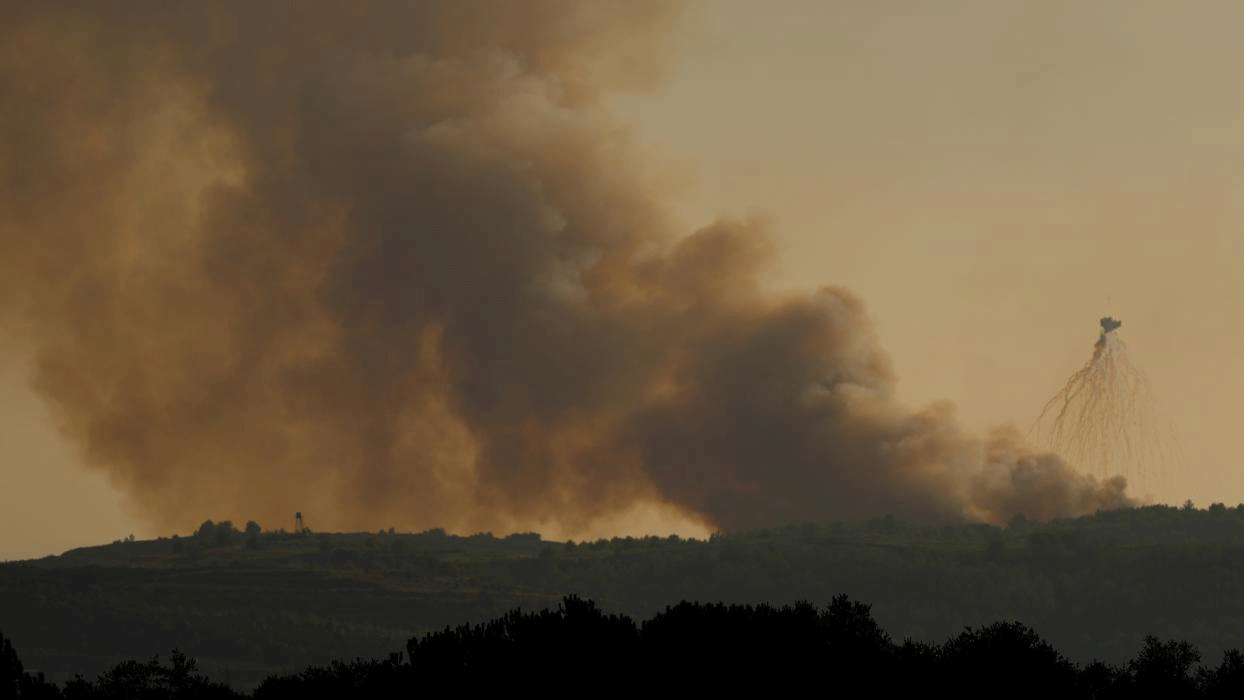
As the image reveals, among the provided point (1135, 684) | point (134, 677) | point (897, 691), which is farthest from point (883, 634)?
point (134, 677)

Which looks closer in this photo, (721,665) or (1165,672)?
(721,665)

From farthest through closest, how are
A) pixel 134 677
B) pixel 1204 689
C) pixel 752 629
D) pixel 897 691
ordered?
pixel 134 677 < pixel 1204 689 < pixel 752 629 < pixel 897 691

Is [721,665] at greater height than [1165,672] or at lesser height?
lesser

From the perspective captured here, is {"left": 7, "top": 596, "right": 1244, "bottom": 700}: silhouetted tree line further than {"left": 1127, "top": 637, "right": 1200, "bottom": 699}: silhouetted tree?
No

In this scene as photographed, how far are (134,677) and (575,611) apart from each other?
44350 mm

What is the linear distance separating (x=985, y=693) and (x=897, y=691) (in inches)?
307

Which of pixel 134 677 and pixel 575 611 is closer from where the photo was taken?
pixel 575 611

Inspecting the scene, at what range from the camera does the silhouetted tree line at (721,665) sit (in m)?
147

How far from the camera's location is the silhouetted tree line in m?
147

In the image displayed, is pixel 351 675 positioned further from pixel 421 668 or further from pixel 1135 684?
pixel 1135 684

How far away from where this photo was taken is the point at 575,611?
160 m

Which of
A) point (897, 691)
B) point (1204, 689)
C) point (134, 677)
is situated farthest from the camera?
point (134, 677)

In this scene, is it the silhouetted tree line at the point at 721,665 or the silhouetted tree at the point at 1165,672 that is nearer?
the silhouetted tree line at the point at 721,665

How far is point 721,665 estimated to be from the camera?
149 meters
